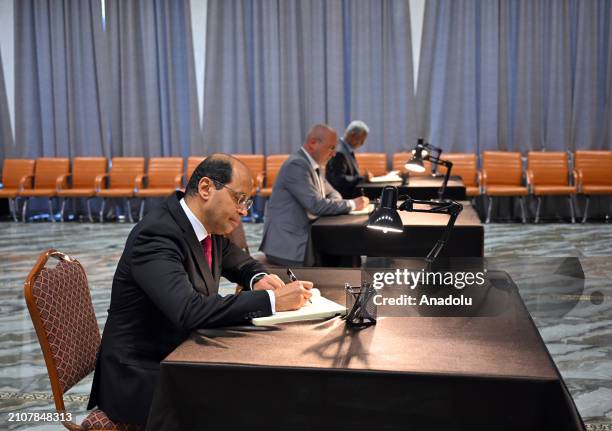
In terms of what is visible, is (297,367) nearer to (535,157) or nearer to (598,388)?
(598,388)

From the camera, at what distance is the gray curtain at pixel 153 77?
10.8m

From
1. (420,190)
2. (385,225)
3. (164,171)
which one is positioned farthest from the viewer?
(164,171)

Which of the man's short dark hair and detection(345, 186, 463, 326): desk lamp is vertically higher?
the man's short dark hair

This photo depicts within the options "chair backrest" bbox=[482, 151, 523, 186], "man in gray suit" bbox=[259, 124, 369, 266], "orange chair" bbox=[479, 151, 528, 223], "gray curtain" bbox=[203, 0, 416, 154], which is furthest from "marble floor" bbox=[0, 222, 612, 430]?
"gray curtain" bbox=[203, 0, 416, 154]

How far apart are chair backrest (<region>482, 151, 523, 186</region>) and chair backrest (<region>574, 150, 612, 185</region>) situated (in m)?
0.80

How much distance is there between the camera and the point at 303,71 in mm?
10570

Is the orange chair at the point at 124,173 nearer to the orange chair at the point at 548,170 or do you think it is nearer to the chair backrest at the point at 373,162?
the chair backrest at the point at 373,162

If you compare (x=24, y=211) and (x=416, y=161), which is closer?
(x=416, y=161)

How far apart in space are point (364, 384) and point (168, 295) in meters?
0.70

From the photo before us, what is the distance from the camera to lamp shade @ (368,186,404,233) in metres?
2.48

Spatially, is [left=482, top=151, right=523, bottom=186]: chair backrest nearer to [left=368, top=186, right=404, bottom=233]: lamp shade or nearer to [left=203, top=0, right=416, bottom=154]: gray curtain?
[left=203, top=0, right=416, bottom=154]: gray curtain

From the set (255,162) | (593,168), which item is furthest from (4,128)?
(593,168)

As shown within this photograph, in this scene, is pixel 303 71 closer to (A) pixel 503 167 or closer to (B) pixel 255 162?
(B) pixel 255 162

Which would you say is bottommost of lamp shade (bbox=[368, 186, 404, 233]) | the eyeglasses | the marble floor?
the marble floor
